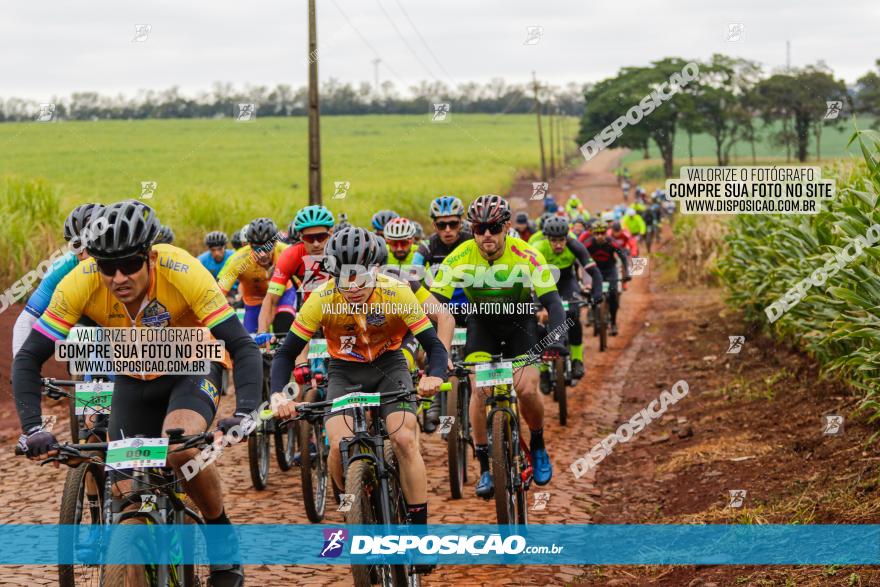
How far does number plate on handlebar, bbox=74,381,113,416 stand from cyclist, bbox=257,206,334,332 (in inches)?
108

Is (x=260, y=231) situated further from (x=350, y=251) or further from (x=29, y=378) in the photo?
(x=29, y=378)

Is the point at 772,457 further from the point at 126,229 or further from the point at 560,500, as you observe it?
the point at 126,229

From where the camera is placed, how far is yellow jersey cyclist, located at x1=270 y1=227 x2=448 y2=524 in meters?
6.29

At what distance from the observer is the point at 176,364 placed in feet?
18.3

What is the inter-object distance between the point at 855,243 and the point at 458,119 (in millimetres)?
114422

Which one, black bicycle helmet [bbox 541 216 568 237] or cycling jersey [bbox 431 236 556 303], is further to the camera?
black bicycle helmet [bbox 541 216 568 237]

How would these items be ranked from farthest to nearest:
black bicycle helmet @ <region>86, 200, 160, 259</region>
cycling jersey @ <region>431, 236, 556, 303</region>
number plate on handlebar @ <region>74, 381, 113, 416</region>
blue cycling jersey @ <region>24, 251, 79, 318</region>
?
cycling jersey @ <region>431, 236, 556, 303</region>
blue cycling jersey @ <region>24, 251, 79, 318</region>
number plate on handlebar @ <region>74, 381, 113, 416</region>
black bicycle helmet @ <region>86, 200, 160, 259</region>

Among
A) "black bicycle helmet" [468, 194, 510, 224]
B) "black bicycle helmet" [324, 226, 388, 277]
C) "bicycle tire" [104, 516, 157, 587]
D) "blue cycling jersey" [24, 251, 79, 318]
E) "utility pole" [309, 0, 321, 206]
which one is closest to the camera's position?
"bicycle tire" [104, 516, 157, 587]

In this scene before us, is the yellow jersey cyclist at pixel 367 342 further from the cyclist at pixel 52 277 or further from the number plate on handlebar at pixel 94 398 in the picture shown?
the cyclist at pixel 52 277

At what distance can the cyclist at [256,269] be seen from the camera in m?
10.7

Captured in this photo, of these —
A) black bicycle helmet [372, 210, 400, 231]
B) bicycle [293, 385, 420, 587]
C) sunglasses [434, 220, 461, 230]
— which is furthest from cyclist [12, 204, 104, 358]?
black bicycle helmet [372, 210, 400, 231]

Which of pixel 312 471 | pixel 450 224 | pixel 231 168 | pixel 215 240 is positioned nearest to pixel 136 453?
pixel 312 471

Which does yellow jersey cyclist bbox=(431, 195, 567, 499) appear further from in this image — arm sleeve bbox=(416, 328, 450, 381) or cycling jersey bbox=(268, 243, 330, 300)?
cycling jersey bbox=(268, 243, 330, 300)

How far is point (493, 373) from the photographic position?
24.5 feet
